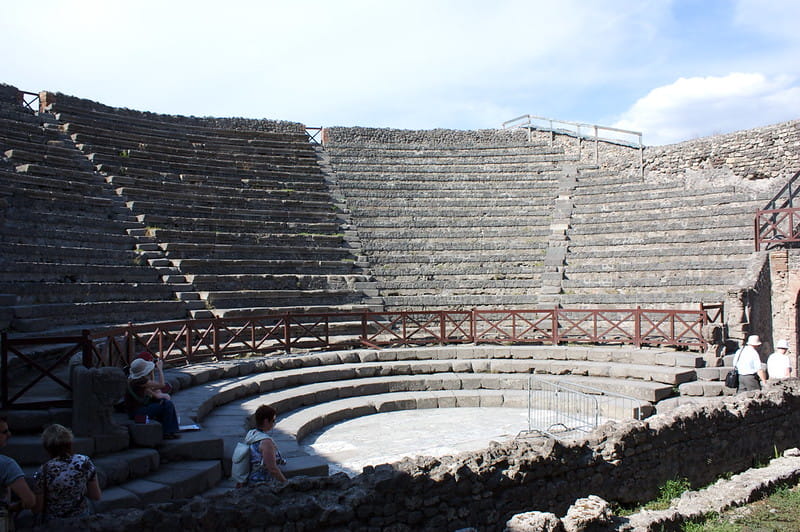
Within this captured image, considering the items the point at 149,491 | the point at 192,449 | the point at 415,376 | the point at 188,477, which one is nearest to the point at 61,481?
the point at 149,491

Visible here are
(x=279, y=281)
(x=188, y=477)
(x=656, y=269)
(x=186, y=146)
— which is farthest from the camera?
(x=186, y=146)

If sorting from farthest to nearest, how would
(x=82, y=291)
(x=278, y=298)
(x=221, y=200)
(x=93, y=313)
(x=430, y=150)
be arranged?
(x=430, y=150)
(x=221, y=200)
(x=278, y=298)
(x=82, y=291)
(x=93, y=313)

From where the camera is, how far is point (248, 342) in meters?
13.4

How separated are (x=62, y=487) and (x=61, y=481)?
1.5 inches

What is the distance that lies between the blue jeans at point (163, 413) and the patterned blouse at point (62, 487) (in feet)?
7.69

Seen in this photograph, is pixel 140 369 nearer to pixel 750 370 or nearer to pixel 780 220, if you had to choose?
pixel 750 370

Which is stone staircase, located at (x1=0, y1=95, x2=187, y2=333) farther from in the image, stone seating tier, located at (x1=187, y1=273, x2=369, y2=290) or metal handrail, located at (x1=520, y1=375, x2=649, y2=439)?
metal handrail, located at (x1=520, y1=375, x2=649, y2=439)

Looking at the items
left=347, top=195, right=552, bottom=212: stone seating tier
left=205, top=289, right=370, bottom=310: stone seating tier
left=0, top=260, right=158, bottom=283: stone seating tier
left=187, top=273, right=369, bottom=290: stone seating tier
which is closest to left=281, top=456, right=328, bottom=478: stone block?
left=0, top=260, right=158, bottom=283: stone seating tier

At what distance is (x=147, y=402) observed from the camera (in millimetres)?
6844

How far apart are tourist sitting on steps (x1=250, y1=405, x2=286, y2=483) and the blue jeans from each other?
1.90m

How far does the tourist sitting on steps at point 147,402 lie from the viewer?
22.1 feet

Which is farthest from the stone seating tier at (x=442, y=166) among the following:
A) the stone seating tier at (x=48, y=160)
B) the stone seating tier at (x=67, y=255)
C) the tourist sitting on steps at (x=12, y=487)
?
the tourist sitting on steps at (x=12, y=487)

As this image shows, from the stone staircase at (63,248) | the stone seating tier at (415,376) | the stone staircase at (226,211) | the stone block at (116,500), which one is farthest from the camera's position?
the stone staircase at (226,211)

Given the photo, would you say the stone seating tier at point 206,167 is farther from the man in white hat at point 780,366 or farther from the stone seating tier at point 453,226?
the man in white hat at point 780,366
